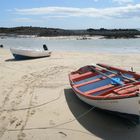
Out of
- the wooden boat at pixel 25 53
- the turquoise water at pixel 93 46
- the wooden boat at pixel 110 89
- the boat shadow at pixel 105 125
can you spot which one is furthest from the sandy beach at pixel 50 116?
the turquoise water at pixel 93 46

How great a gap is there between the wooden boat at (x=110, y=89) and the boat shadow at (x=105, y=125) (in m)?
0.25

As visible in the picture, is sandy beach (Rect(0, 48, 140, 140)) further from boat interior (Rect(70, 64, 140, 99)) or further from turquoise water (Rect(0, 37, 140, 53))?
turquoise water (Rect(0, 37, 140, 53))

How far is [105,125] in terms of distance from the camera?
642 cm

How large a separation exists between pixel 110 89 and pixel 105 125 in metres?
0.95

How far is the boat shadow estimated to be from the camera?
5.96 meters

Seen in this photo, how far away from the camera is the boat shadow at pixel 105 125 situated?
596cm

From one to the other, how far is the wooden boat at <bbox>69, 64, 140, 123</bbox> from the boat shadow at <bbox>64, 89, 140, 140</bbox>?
0.25 meters

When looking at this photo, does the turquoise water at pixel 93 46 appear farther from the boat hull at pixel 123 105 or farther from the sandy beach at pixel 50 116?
the boat hull at pixel 123 105

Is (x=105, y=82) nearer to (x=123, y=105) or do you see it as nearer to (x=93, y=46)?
(x=123, y=105)

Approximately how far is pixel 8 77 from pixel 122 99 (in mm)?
6485

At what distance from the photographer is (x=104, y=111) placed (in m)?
6.66

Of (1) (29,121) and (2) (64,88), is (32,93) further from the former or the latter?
(1) (29,121)

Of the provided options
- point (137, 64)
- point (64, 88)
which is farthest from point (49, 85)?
point (137, 64)

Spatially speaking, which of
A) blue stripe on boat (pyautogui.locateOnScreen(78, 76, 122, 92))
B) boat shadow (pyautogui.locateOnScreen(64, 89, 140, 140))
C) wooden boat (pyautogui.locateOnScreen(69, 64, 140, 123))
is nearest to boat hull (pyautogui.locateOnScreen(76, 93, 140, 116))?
wooden boat (pyautogui.locateOnScreen(69, 64, 140, 123))
